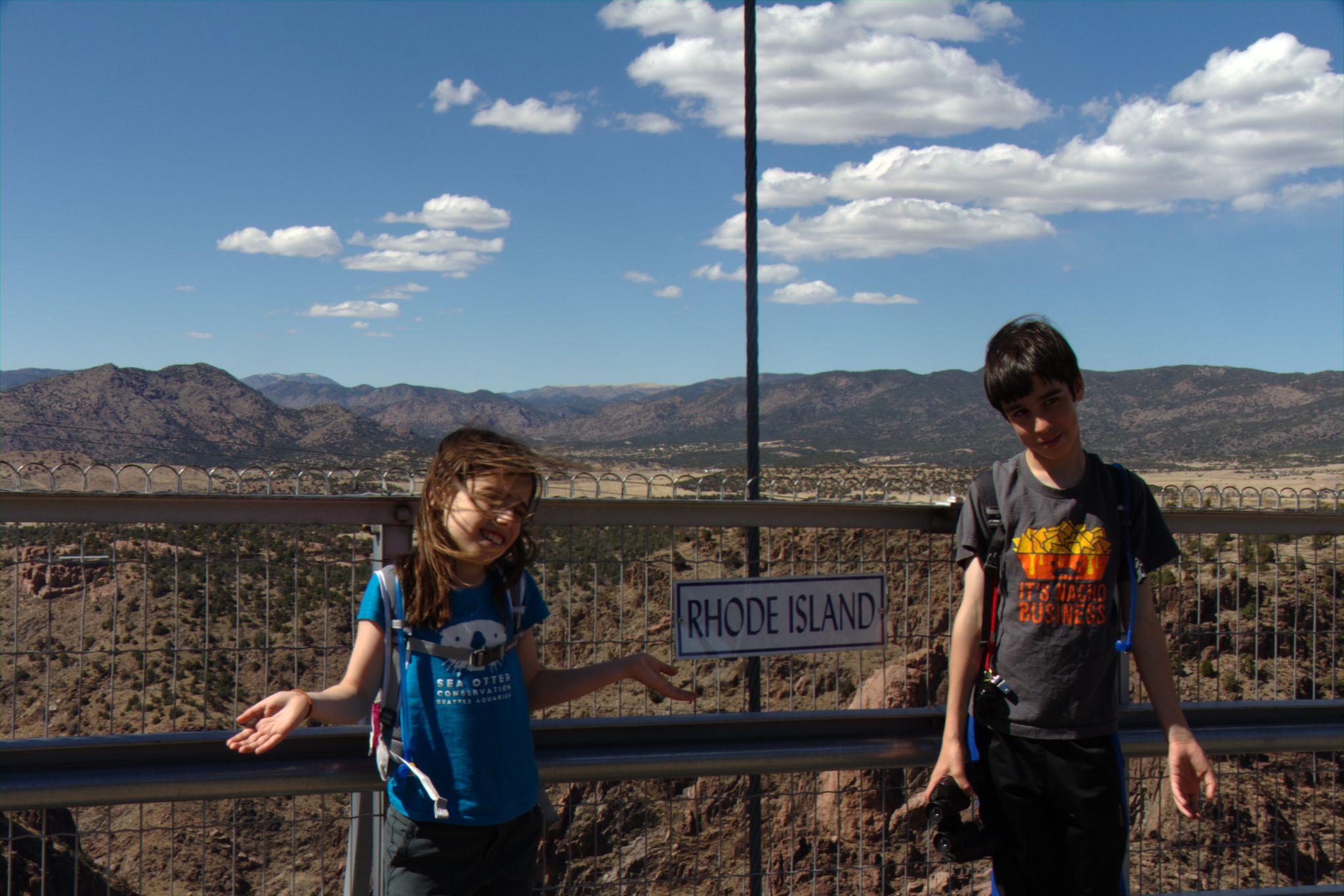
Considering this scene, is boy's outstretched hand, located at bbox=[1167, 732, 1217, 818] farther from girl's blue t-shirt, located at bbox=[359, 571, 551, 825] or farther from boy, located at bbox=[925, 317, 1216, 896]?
girl's blue t-shirt, located at bbox=[359, 571, 551, 825]

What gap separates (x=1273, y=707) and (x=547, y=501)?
2.77 meters

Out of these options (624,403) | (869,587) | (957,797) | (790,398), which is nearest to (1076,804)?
(957,797)

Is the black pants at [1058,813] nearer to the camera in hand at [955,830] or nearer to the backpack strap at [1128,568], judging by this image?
the camera in hand at [955,830]

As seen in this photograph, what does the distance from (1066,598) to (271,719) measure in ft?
6.80

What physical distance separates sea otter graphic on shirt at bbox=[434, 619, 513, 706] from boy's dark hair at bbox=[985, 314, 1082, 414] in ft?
5.04

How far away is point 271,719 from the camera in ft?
8.01

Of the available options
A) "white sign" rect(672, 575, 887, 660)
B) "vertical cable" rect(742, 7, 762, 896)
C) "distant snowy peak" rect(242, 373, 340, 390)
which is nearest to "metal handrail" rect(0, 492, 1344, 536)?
"white sign" rect(672, 575, 887, 660)

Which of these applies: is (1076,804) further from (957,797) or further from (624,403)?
(624,403)

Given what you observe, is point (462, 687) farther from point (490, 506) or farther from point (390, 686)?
point (490, 506)

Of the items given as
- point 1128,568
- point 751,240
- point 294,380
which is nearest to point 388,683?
point 1128,568

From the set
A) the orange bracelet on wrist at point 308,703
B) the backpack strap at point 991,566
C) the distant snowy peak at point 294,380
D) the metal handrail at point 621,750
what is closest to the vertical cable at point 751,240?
the metal handrail at point 621,750

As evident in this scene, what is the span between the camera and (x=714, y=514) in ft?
12.1

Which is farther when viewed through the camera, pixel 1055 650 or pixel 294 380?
pixel 294 380

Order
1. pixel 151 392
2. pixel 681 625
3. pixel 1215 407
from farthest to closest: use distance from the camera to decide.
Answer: pixel 1215 407 → pixel 151 392 → pixel 681 625
